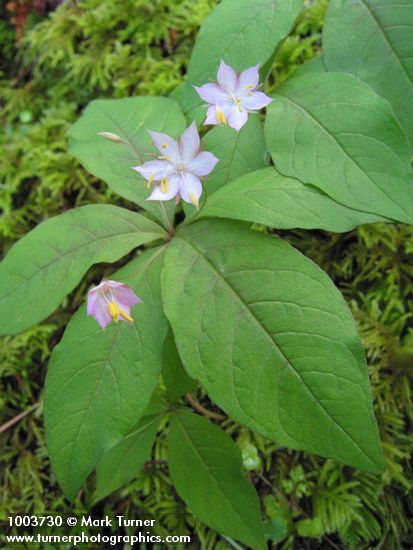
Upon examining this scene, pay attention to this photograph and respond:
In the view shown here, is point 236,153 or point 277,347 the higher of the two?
point 236,153

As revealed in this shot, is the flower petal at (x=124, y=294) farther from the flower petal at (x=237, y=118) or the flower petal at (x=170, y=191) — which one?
the flower petal at (x=237, y=118)

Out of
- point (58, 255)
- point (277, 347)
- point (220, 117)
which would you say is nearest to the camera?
point (277, 347)

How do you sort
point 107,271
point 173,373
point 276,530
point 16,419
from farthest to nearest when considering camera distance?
point 107,271 → point 16,419 → point 276,530 → point 173,373

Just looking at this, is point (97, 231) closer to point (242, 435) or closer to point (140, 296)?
point (140, 296)

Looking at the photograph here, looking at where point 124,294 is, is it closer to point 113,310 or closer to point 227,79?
point 113,310

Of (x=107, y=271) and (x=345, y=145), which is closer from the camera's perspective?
(x=345, y=145)

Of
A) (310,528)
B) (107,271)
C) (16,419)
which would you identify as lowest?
(310,528)

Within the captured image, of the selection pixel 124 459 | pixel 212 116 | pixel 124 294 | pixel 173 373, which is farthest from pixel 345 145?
pixel 124 459

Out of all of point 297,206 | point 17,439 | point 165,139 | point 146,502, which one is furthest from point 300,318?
point 17,439
